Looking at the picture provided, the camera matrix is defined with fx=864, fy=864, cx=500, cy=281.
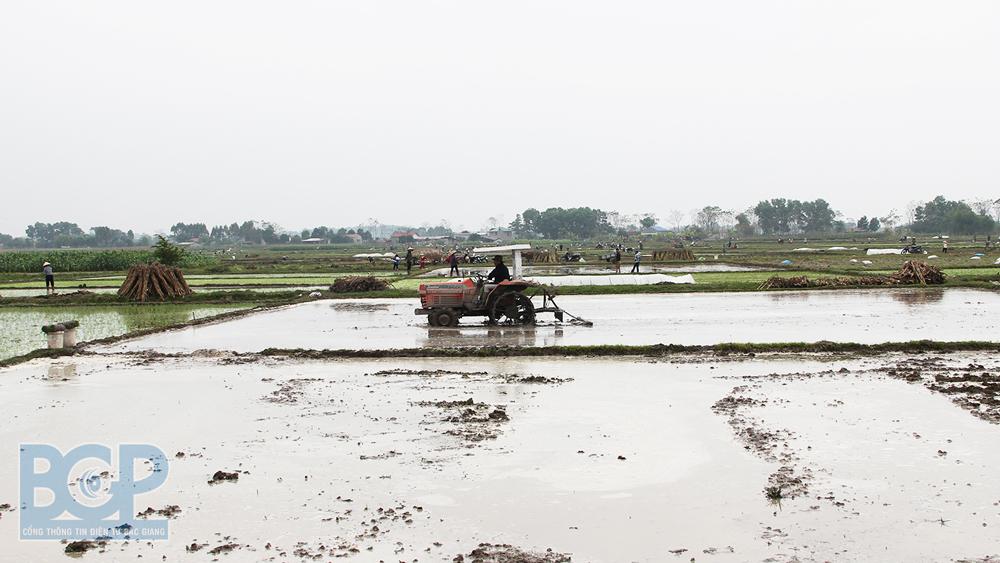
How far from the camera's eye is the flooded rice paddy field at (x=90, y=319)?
19.9 meters

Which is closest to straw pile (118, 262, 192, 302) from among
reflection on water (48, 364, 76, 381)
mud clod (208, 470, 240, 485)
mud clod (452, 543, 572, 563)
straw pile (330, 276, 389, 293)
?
straw pile (330, 276, 389, 293)

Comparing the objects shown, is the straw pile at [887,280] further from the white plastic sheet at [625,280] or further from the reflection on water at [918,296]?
the white plastic sheet at [625,280]

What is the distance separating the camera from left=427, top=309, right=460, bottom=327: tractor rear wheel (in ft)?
66.2

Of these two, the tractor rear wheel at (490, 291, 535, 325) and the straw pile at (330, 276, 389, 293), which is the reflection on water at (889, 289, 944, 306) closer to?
the tractor rear wheel at (490, 291, 535, 325)

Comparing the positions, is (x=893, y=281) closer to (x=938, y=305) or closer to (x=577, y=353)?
(x=938, y=305)

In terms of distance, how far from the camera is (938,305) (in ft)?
76.9

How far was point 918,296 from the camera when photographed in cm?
2638

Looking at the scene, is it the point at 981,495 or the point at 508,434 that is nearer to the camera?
the point at 981,495

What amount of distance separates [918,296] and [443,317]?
50.3 feet

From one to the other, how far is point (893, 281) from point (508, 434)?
82.8 feet

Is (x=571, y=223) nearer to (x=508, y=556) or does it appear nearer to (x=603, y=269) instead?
(x=603, y=269)

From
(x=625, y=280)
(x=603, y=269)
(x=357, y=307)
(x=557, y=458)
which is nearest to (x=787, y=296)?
(x=625, y=280)

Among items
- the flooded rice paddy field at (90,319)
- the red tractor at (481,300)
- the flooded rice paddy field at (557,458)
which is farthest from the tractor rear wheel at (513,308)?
the flooded rice paddy field at (90,319)

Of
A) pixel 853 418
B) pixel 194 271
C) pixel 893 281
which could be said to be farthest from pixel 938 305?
pixel 194 271
